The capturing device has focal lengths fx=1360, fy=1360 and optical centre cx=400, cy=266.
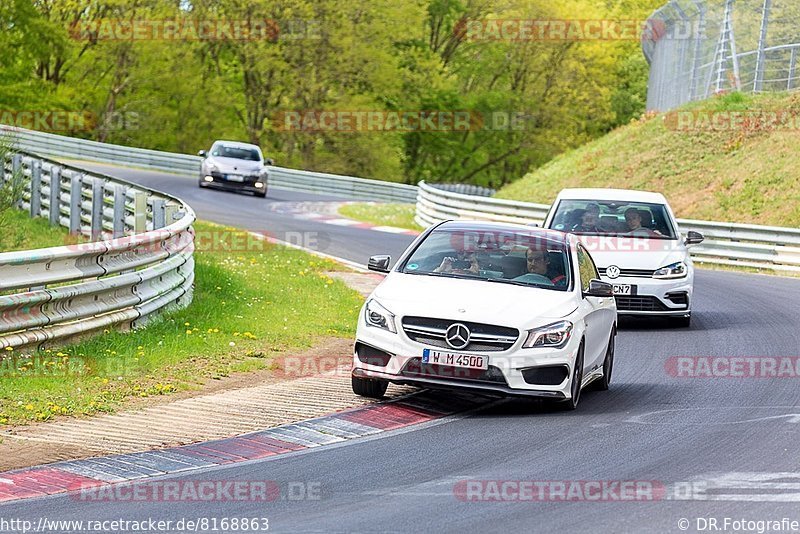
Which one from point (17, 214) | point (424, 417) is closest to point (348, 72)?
point (17, 214)

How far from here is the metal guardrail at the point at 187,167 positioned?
5122cm

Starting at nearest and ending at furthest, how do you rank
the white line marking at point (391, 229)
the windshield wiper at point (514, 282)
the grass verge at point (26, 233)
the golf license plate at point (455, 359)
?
1. the golf license plate at point (455, 359)
2. the windshield wiper at point (514, 282)
3. the grass verge at point (26, 233)
4. the white line marking at point (391, 229)

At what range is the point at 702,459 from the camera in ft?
29.4

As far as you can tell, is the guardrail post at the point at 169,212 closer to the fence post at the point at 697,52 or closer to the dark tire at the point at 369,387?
the dark tire at the point at 369,387

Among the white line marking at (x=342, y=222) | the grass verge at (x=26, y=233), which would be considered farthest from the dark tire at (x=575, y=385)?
the white line marking at (x=342, y=222)

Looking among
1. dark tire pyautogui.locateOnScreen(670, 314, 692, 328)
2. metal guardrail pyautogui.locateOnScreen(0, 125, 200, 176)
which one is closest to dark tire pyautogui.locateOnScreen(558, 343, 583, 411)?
dark tire pyautogui.locateOnScreen(670, 314, 692, 328)

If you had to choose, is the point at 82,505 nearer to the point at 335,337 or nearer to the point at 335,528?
the point at 335,528

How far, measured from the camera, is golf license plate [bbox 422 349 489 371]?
10.2m

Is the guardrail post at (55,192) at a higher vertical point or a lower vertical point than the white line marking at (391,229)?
higher

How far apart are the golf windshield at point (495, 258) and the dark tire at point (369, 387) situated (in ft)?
3.41

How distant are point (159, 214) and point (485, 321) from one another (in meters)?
9.84

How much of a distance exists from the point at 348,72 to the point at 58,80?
47.5 feet

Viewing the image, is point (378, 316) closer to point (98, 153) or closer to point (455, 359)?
point (455, 359)

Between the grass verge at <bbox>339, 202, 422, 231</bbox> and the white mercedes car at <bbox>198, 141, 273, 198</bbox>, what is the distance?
9.09 feet
